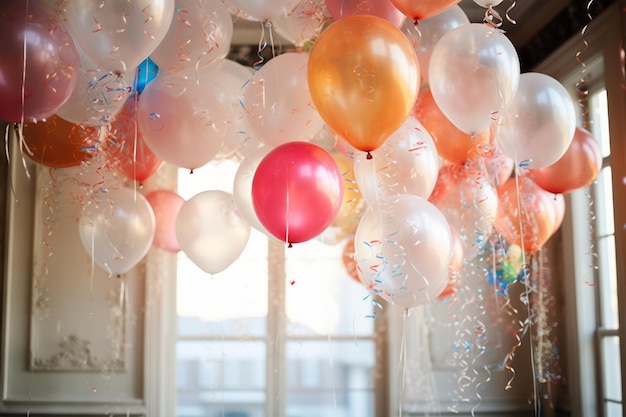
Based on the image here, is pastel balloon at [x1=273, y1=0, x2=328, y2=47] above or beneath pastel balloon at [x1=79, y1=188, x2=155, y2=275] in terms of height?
above

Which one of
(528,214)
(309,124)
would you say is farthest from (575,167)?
(309,124)

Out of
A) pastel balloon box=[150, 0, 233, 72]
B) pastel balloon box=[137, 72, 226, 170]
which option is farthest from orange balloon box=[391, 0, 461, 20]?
pastel balloon box=[137, 72, 226, 170]

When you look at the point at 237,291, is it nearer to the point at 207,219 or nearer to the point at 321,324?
the point at 321,324

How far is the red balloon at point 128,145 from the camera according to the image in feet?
8.99

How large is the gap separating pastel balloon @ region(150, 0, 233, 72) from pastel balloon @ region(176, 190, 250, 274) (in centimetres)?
50

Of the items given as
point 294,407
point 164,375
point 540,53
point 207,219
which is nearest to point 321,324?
point 294,407

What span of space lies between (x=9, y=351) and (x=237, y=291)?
119cm

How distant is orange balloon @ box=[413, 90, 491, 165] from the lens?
267 centimetres

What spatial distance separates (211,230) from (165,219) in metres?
0.40

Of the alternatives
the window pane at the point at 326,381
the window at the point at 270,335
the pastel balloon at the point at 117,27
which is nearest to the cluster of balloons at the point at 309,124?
the pastel balloon at the point at 117,27

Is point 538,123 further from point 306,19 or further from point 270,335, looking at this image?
point 270,335

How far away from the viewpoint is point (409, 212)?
2.26 m

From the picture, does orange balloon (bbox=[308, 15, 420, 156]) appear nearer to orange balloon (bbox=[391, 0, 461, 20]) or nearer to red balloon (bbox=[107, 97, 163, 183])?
orange balloon (bbox=[391, 0, 461, 20])

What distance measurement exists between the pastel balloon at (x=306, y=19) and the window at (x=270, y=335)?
1.52 m
